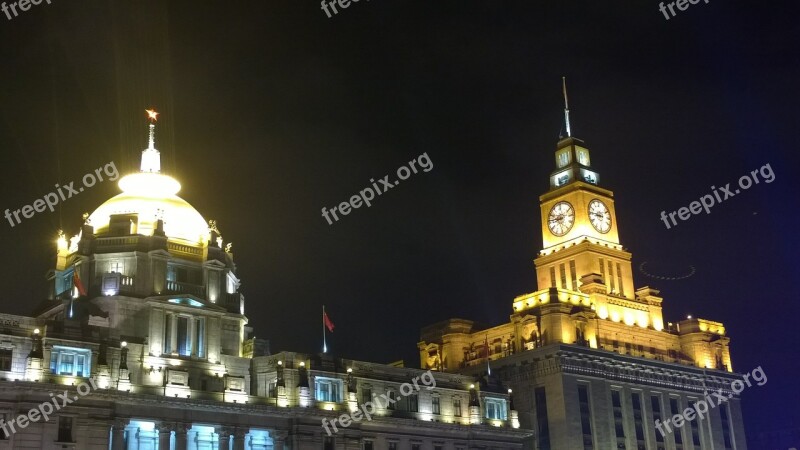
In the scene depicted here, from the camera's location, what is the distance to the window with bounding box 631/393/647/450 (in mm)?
129500

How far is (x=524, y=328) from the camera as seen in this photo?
133 meters

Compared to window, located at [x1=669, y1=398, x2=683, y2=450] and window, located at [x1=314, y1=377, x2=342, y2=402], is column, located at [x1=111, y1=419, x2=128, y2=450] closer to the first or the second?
window, located at [x1=314, y1=377, x2=342, y2=402]

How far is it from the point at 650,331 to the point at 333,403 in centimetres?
5826

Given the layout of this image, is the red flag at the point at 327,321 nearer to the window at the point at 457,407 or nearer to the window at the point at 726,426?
the window at the point at 457,407

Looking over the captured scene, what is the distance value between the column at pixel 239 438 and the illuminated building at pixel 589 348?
132 feet

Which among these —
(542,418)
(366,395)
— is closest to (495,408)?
(542,418)

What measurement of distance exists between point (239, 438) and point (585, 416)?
49161 mm

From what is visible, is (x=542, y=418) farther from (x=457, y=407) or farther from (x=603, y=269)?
(x=603, y=269)

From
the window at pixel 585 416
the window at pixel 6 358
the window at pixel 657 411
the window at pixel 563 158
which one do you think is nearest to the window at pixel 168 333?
the window at pixel 6 358

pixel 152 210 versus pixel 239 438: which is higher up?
pixel 152 210

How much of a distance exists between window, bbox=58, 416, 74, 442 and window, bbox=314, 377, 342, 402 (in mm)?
25078

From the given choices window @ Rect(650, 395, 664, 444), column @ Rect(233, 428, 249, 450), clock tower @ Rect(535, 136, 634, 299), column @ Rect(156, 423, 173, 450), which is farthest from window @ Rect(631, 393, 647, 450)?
column @ Rect(156, 423, 173, 450)

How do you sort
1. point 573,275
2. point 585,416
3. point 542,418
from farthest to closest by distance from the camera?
point 573,275 → point 542,418 → point 585,416

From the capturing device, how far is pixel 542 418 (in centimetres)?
12431
